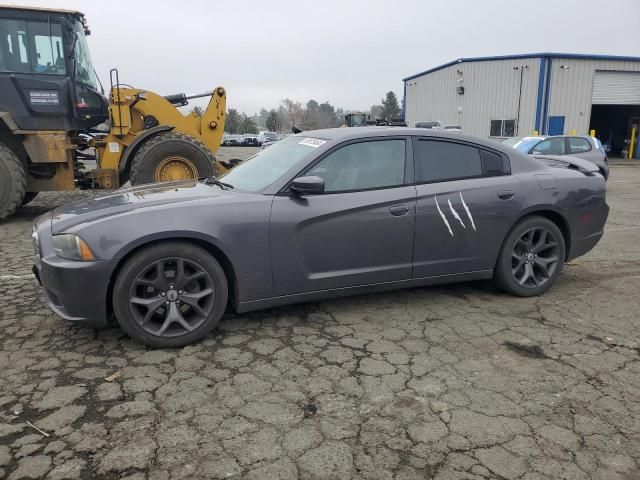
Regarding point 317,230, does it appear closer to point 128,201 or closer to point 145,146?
point 128,201

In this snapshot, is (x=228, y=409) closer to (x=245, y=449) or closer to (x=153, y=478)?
(x=245, y=449)

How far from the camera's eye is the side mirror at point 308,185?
3.58 meters

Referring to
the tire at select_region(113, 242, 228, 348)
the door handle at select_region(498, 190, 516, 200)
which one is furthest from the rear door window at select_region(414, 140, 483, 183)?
the tire at select_region(113, 242, 228, 348)

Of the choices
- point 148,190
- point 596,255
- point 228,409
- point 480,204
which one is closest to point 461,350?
point 480,204

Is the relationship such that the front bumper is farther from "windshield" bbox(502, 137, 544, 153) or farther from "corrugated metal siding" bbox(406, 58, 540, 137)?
"corrugated metal siding" bbox(406, 58, 540, 137)

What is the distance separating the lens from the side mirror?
3580mm

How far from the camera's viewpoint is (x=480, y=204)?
4.22 meters

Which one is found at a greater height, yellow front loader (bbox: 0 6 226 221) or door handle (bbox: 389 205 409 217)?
yellow front loader (bbox: 0 6 226 221)

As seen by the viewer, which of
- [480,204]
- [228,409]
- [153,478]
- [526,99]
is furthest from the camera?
[526,99]

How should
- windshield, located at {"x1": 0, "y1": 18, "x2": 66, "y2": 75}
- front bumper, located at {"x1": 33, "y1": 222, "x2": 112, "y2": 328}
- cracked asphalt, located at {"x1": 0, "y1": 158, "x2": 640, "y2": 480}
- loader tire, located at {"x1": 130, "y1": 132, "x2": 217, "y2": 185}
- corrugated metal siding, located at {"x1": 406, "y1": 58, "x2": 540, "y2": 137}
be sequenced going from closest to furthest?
cracked asphalt, located at {"x1": 0, "y1": 158, "x2": 640, "y2": 480}
front bumper, located at {"x1": 33, "y1": 222, "x2": 112, "y2": 328}
windshield, located at {"x1": 0, "y1": 18, "x2": 66, "y2": 75}
loader tire, located at {"x1": 130, "y1": 132, "x2": 217, "y2": 185}
corrugated metal siding, located at {"x1": 406, "y1": 58, "x2": 540, "y2": 137}

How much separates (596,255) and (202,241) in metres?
4.99

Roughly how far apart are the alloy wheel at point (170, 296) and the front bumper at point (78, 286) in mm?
197

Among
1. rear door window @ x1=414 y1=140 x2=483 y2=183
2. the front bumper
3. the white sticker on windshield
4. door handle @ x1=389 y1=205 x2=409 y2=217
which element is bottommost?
the front bumper

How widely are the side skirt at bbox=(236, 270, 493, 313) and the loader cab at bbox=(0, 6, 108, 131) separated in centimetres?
620
